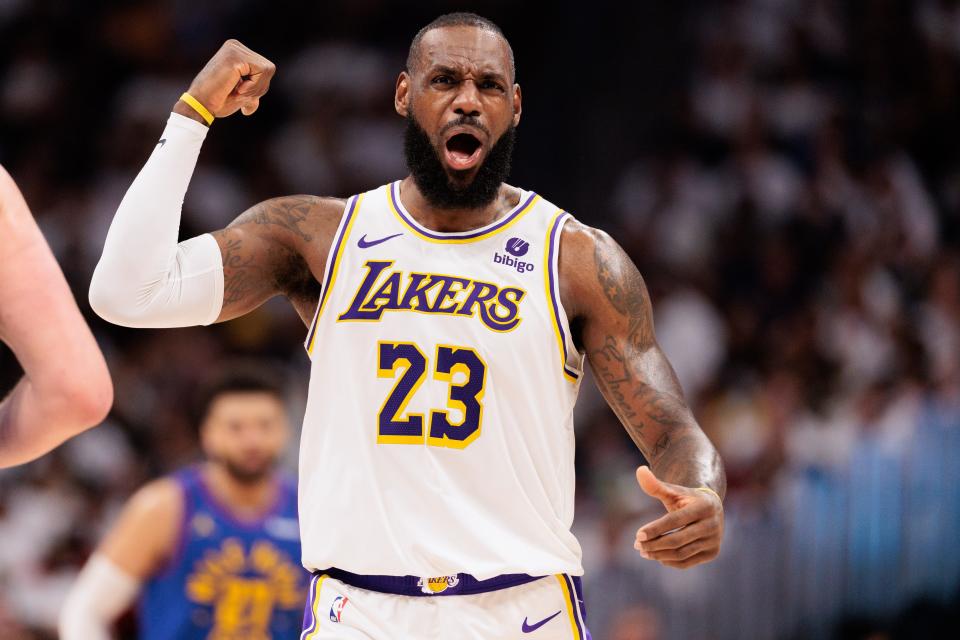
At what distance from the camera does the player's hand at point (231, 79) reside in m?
4.52

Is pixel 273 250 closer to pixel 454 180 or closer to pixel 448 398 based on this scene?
pixel 454 180

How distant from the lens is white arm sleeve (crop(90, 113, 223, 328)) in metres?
4.38

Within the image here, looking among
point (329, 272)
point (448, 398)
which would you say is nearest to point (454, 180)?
point (329, 272)

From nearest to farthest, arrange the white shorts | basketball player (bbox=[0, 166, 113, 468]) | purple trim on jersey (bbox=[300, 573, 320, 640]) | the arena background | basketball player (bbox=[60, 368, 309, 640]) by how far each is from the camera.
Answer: basketball player (bbox=[0, 166, 113, 468]), the white shorts, purple trim on jersey (bbox=[300, 573, 320, 640]), basketball player (bbox=[60, 368, 309, 640]), the arena background

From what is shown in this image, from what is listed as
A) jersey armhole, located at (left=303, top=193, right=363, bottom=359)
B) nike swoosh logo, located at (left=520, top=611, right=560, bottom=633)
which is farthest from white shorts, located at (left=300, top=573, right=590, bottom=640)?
jersey armhole, located at (left=303, top=193, right=363, bottom=359)

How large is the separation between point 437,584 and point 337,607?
0.31 m

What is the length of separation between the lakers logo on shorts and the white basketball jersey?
0.03 m

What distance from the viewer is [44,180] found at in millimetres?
11172

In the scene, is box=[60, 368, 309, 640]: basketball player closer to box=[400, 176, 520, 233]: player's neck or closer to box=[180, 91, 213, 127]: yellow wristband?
box=[400, 176, 520, 233]: player's neck

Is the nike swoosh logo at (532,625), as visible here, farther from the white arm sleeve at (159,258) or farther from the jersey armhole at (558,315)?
the white arm sleeve at (159,258)

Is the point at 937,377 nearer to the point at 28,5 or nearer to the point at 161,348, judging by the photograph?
the point at 161,348

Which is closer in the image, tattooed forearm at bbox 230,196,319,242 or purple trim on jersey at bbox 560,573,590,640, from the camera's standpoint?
purple trim on jersey at bbox 560,573,590,640

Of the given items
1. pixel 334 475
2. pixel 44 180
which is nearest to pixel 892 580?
pixel 334 475

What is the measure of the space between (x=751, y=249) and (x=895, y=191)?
5.29ft
